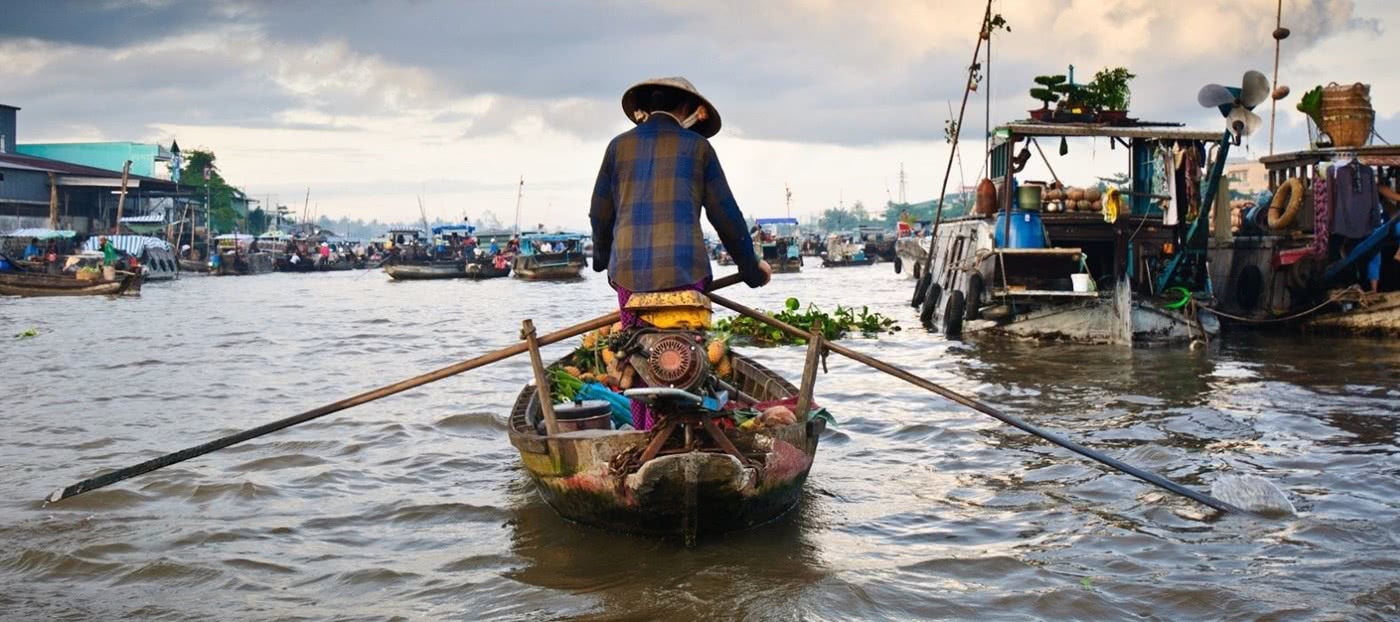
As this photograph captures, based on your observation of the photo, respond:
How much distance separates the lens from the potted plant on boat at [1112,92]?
45.5ft

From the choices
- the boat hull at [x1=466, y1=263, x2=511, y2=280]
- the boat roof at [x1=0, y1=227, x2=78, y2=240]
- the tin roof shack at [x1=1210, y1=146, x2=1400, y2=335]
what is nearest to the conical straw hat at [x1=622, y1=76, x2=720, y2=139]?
the tin roof shack at [x1=1210, y1=146, x2=1400, y2=335]

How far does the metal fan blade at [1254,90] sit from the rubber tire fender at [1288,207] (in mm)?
4105

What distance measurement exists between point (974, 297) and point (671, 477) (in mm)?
10024

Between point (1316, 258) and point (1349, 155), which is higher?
point (1349, 155)

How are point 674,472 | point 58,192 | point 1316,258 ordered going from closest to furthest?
point 674,472 < point 1316,258 < point 58,192

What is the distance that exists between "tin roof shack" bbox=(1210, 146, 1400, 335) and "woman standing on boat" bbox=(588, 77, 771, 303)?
10800mm

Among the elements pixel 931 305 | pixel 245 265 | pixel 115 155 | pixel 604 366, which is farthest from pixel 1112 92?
pixel 115 155

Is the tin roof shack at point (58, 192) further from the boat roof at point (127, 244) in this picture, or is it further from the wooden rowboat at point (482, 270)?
the wooden rowboat at point (482, 270)

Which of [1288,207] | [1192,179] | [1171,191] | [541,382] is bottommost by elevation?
[541,382]

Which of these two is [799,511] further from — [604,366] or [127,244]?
[127,244]

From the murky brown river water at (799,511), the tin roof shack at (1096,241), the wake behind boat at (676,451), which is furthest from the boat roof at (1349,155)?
the wake behind boat at (676,451)

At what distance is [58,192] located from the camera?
133 feet


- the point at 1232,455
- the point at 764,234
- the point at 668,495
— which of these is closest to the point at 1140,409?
the point at 1232,455

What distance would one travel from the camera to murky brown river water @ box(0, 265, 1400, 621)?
4.63 metres
